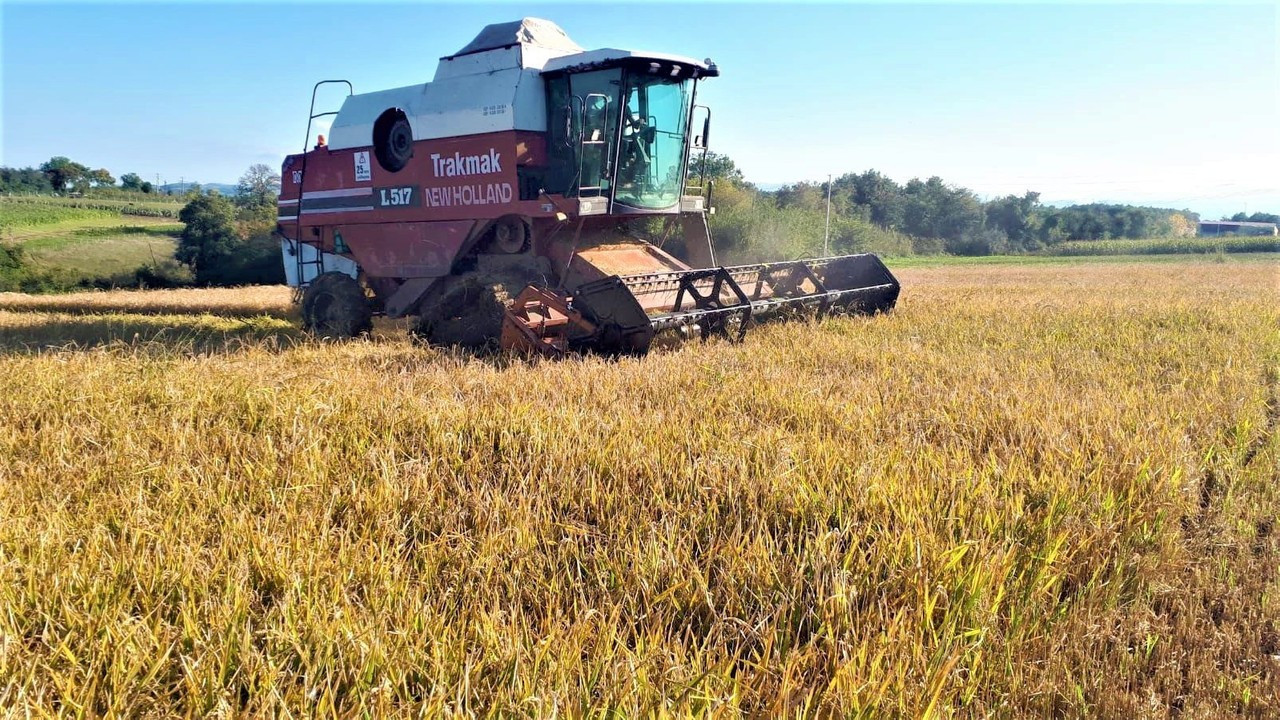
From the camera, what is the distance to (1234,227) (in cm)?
5941

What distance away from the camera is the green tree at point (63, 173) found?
43.5 metres

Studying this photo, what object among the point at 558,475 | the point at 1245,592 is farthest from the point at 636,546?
the point at 1245,592

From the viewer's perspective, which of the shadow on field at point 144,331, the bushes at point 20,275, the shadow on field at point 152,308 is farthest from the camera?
the bushes at point 20,275

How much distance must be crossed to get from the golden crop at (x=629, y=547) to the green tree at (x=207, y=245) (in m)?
20.6

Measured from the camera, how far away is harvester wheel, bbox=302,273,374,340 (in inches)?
325

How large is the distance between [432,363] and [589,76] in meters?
3.07

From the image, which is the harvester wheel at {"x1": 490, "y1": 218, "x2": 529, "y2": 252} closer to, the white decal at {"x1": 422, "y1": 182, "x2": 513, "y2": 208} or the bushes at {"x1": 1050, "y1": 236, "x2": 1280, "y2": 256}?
the white decal at {"x1": 422, "y1": 182, "x2": 513, "y2": 208}

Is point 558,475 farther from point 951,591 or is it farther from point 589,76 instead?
point 589,76

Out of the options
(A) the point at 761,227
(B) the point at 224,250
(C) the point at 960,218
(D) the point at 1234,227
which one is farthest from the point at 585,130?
(D) the point at 1234,227

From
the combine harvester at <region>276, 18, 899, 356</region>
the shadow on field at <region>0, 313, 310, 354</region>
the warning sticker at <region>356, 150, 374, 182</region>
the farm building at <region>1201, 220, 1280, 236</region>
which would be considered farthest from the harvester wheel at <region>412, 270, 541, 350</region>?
the farm building at <region>1201, 220, 1280, 236</region>

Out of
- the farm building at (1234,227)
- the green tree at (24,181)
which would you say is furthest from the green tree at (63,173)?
the farm building at (1234,227)

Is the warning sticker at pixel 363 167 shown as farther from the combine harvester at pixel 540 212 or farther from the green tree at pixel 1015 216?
the green tree at pixel 1015 216

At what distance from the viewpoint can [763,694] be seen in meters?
1.86

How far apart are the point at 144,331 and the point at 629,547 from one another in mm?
8527
